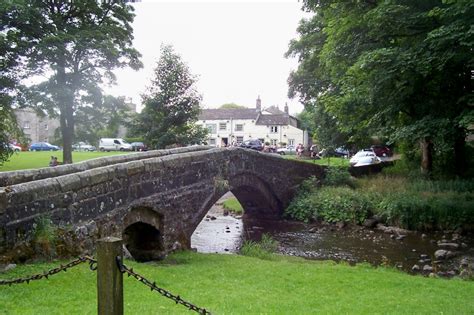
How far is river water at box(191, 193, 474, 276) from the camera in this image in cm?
1483

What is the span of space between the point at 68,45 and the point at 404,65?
1882cm

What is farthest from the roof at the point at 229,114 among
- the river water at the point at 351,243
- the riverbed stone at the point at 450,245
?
the riverbed stone at the point at 450,245

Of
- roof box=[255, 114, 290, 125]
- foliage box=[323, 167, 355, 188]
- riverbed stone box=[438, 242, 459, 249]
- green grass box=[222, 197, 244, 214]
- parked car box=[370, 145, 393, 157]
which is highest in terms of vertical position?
roof box=[255, 114, 290, 125]

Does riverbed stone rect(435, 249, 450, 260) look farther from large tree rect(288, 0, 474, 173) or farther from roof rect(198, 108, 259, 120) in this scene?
roof rect(198, 108, 259, 120)

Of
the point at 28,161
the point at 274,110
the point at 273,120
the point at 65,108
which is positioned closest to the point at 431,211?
the point at 65,108

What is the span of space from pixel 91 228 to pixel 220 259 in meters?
3.76

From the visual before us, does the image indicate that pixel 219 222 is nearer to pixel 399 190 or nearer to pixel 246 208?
pixel 246 208

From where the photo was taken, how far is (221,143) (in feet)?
252

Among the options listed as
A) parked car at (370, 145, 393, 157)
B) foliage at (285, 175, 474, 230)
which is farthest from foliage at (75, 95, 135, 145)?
parked car at (370, 145, 393, 157)

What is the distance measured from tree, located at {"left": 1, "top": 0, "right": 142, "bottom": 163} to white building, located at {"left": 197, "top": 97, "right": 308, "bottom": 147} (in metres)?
44.0

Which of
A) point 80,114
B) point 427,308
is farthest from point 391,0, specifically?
→ point 80,114

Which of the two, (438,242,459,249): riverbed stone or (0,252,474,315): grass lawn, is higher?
(0,252,474,315): grass lawn

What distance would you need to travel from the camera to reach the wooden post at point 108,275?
3830 mm

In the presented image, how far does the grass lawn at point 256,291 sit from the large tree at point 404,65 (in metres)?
7.19
